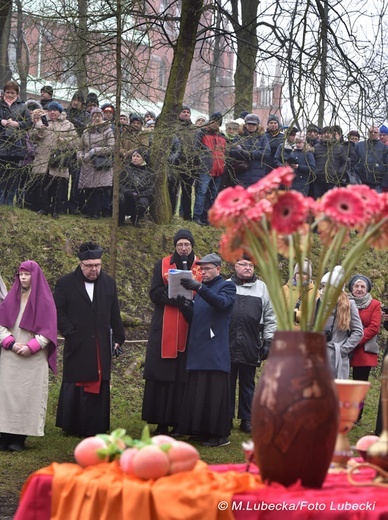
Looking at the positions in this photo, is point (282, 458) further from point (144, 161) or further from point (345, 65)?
point (144, 161)

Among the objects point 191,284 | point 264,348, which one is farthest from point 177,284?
point 264,348

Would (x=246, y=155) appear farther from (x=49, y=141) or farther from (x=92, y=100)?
(x=49, y=141)

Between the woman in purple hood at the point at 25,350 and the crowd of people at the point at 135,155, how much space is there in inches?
138

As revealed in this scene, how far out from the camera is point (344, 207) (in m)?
3.62

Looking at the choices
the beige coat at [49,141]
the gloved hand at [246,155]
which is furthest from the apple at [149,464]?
the gloved hand at [246,155]

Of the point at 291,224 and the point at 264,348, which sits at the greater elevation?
the point at 291,224

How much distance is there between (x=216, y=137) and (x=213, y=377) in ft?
18.1

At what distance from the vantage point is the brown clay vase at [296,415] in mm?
3521

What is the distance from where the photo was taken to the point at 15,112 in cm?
1505

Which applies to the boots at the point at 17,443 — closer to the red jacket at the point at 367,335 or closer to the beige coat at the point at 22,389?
the beige coat at the point at 22,389

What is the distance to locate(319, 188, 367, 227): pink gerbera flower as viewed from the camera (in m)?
3.57

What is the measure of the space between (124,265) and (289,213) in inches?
501

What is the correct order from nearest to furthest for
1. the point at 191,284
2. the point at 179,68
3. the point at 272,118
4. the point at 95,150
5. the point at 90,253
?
the point at 191,284 → the point at 90,253 → the point at 95,150 → the point at 179,68 → the point at 272,118

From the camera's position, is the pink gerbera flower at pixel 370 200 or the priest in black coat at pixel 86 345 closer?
the pink gerbera flower at pixel 370 200
